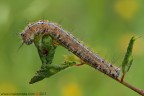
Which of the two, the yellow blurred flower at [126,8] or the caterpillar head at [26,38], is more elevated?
the yellow blurred flower at [126,8]

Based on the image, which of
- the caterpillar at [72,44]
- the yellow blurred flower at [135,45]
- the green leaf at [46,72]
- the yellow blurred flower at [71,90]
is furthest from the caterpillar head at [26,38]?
the yellow blurred flower at [135,45]

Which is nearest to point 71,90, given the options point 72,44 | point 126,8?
point 126,8

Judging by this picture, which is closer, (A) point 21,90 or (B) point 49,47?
(B) point 49,47

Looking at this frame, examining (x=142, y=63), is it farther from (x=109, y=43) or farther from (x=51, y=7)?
(x=51, y=7)

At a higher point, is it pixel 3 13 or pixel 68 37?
pixel 3 13

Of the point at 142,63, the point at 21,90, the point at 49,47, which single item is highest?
the point at 142,63

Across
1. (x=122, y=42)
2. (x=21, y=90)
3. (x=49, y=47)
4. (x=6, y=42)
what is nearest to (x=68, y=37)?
(x=49, y=47)

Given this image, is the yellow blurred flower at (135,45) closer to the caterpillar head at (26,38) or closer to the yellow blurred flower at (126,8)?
the yellow blurred flower at (126,8)
